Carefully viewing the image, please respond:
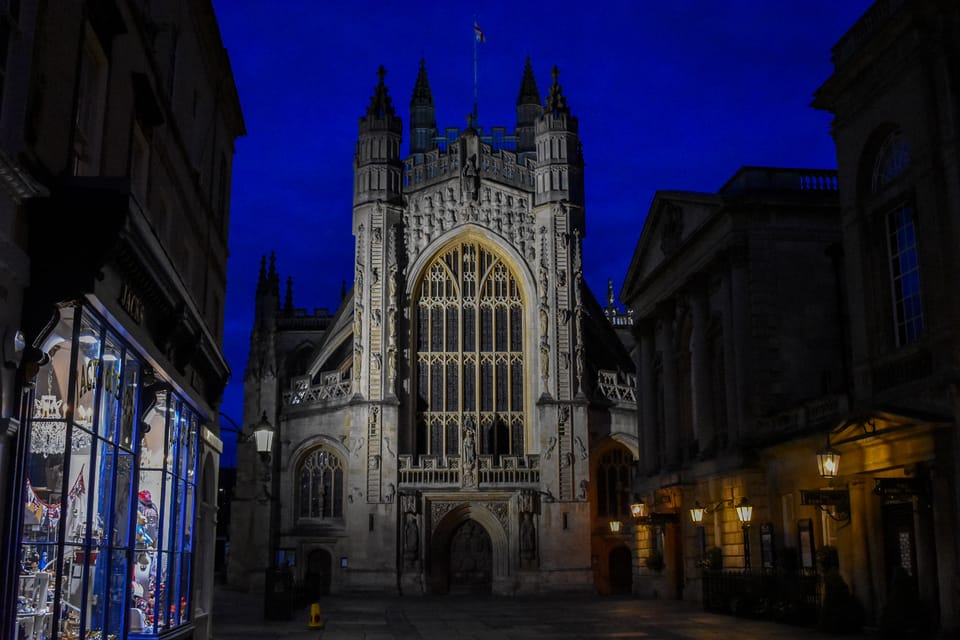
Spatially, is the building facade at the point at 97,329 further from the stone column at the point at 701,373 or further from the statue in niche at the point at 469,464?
the statue in niche at the point at 469,464

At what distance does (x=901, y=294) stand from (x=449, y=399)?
26.8m

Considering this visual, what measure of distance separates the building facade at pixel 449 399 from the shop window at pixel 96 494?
93.1 feet

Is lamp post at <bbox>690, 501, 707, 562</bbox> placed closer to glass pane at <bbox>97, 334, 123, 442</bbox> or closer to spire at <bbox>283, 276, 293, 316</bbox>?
glass pane at <bbox>97, 334, 123, 442</bbox>

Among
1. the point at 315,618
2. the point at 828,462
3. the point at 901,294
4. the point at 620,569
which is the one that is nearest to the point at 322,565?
the point at 620,569

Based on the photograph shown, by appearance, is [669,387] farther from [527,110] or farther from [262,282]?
[527,110]

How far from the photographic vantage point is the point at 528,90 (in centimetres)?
6794

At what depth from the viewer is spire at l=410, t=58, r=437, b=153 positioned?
223 feet

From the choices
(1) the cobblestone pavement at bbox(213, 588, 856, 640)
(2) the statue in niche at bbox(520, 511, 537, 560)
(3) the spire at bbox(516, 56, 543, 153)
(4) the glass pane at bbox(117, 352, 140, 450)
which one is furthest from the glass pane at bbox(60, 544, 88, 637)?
(3) the spire at bbox(516, 56, 543, 153)

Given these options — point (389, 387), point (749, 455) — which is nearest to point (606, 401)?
point (389, 387)

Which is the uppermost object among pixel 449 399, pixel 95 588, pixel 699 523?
pixel 449 399

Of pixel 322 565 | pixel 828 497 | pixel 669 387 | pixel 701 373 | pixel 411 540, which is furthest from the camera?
pixel 322 565

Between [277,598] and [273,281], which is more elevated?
[273,281]

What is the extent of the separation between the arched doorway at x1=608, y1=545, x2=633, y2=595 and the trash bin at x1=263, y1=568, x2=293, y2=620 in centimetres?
2181

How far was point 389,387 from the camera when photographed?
43594 mm
